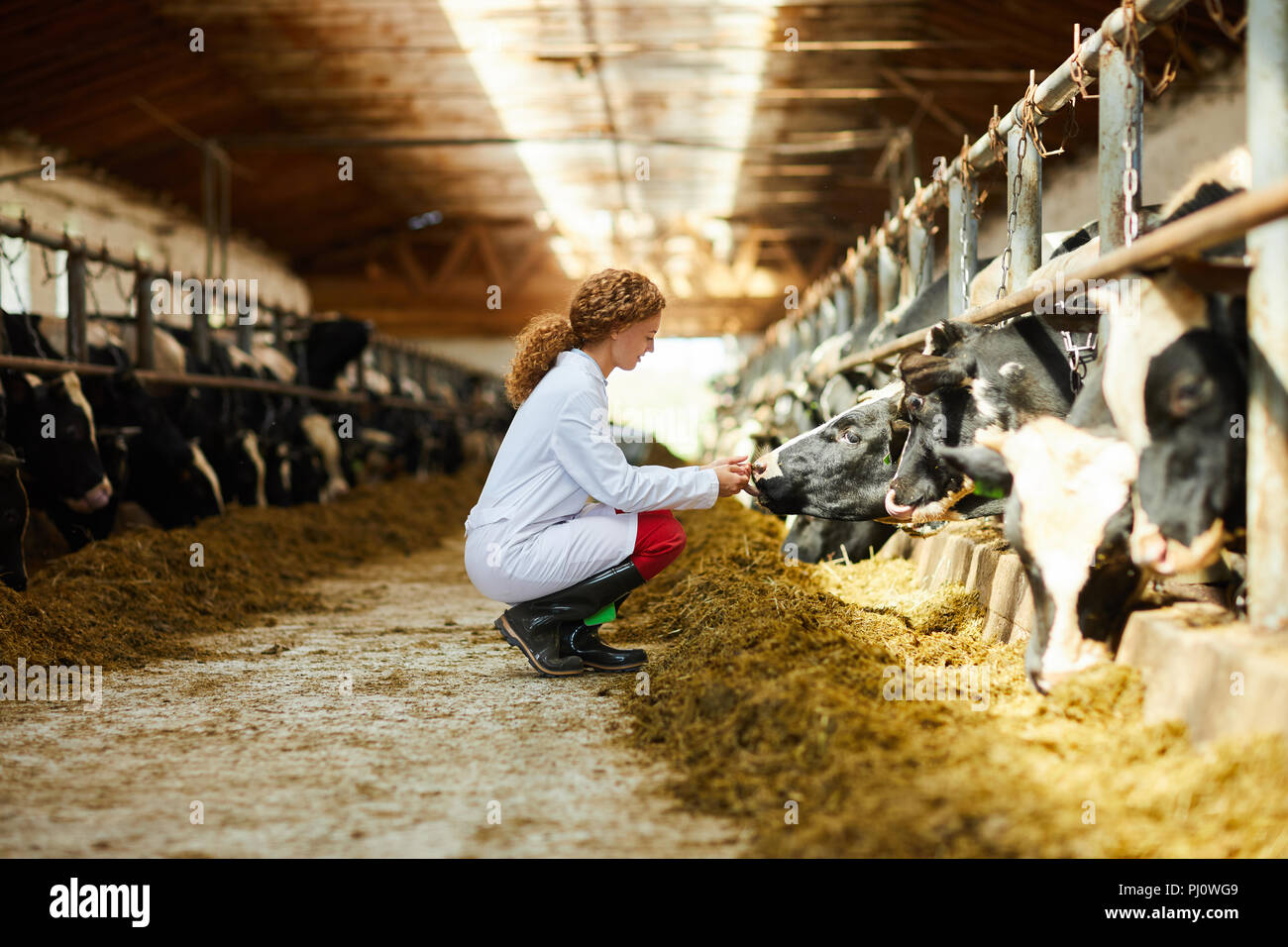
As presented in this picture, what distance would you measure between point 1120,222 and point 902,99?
454 inches

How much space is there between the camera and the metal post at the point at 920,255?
19.4ft

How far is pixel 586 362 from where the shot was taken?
3.68 m

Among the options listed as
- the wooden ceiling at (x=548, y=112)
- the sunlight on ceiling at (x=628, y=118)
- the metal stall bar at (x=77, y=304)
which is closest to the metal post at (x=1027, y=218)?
the wooden ceiling at (x=548, y=112)

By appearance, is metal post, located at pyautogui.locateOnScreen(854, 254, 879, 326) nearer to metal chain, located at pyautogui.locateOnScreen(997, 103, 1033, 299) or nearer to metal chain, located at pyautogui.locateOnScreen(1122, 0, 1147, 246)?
metal chain, located at pyautogui.locateOnScreen(997, 103, 1033, 299)

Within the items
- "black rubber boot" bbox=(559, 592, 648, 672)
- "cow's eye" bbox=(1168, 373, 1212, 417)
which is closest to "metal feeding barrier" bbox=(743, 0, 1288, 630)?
"cow's eye" bbox=(1168, 373, 1212, 417)

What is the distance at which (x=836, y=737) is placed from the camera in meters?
2.40

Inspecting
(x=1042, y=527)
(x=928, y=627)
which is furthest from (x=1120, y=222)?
(x=928, y=627)

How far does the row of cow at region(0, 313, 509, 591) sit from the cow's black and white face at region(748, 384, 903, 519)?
3.08 m

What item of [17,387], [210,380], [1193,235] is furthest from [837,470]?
[210,380]

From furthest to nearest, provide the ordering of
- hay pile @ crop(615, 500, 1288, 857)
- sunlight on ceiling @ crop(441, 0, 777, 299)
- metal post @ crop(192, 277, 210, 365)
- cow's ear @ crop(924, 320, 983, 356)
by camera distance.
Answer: sunlight on ceiling @ crop(441, 0, 777, 299)
metal post @ crop(192, 277, 210, 365)
cow's ear @ crop(924, 320, 983, 356)
hay pile @ crop(615, 500, 1288, 857)

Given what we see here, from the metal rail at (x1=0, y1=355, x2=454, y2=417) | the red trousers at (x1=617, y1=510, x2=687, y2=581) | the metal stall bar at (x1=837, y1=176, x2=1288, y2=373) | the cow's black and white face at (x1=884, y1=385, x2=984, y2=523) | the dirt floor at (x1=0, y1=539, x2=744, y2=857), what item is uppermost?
the metal rail at (x1=0, y1=355, x2=454, y2=417)

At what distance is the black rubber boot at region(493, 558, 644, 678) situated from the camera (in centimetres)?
367

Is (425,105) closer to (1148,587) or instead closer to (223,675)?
(223,675)
